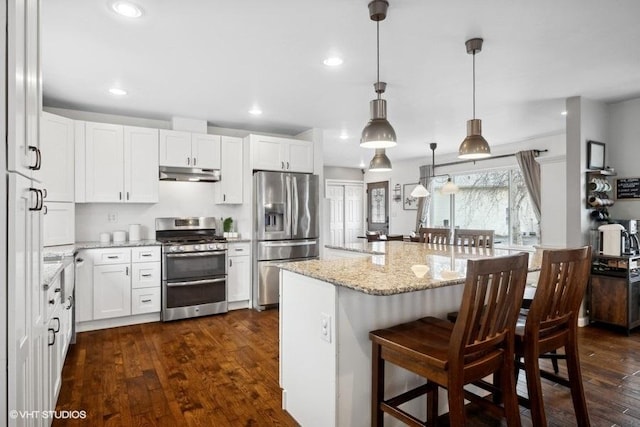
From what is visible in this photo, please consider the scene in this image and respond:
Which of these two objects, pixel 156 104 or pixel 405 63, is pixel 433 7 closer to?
pixel 405 63

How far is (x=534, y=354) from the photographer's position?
177 cm

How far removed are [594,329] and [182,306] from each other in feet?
15.2

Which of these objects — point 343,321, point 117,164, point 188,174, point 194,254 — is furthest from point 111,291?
point 343,321

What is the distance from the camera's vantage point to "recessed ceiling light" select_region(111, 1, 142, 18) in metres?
2.17

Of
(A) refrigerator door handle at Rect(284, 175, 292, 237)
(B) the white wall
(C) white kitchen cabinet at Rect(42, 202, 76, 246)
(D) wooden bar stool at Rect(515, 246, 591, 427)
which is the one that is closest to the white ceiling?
(B) the white wall

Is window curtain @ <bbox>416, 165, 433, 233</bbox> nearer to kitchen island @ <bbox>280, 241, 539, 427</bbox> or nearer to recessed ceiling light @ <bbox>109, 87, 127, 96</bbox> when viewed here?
kitchen island @ <bbox>280, 241, 539, 427</bbox>

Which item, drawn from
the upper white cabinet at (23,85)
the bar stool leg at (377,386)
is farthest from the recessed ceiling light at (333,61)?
the bar stool leg at (377,386)

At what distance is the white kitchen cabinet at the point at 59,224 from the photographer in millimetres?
3652

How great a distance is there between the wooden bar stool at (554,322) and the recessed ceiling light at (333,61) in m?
2.13

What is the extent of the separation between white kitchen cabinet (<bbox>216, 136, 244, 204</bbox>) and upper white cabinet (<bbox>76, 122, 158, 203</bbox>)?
32.4 inches

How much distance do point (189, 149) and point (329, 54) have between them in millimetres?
2536

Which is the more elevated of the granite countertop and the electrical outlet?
the granite countertop

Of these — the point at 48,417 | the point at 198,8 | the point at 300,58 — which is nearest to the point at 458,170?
the point at 300,58

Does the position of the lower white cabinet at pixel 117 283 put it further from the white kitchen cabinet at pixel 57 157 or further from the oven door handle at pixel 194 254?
the white kitchen cabinet at pixel 57 157
